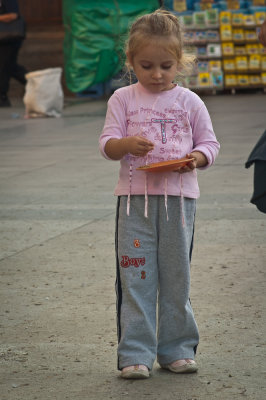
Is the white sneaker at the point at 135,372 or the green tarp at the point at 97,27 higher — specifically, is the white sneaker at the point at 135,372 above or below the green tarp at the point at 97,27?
above

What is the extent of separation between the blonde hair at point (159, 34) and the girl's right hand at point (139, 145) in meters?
0.33

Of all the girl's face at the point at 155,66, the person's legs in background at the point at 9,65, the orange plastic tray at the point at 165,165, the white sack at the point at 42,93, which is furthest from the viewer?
the person's legs in background at the point at 9,65

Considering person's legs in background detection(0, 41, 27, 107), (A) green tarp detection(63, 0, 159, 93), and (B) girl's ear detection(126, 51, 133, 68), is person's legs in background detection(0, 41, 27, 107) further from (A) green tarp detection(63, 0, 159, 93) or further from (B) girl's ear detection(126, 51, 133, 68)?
(B) girl's ear detection(126, 51, 133, 68)

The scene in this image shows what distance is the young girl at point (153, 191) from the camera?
3428mm

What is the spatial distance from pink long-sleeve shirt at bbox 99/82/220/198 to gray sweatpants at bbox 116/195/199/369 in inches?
2.0

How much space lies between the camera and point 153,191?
3453 mm

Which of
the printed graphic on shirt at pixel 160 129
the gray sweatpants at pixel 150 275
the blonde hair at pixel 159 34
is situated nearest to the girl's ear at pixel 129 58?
the blonde hair at pixel 159 34

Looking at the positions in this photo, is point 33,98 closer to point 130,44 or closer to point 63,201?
point 63,201

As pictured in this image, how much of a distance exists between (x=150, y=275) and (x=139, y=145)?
1.61 ft

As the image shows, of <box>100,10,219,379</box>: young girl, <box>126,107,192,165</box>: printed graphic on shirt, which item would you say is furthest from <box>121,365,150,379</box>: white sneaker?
<box>126,107,192,165</box>: printed graphic on shirt

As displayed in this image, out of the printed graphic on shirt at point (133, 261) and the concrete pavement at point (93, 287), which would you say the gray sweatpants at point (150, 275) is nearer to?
the printed graphic on shirt at point (133, 261)

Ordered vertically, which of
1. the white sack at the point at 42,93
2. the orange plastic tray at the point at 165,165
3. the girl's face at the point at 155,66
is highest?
the girl's face at the point at 155,66

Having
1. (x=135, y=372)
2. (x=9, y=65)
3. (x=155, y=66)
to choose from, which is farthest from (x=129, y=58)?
(x=9, y=65)

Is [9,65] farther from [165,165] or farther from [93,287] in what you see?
[165,165]
